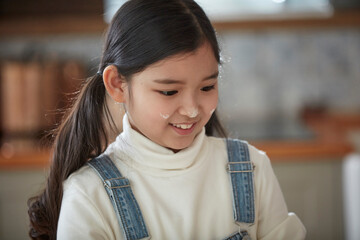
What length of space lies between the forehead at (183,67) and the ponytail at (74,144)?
0.48ft

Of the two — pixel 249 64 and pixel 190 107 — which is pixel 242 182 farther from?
pixel 249 64

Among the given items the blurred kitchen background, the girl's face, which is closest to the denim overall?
the girl's face

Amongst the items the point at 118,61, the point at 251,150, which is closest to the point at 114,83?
the point at 118,61

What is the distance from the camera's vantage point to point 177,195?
863 mm

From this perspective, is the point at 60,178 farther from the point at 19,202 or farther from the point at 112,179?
the point at 19,202

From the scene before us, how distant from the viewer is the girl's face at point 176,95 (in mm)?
774

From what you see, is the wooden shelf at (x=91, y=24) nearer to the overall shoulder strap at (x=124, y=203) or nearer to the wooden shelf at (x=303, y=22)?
the wooden shelf at (x=303, y=22)

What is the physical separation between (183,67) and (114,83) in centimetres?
14

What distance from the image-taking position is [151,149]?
87cm

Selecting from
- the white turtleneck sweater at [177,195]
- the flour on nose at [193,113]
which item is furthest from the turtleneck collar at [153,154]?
the flour on nose at [193,113]

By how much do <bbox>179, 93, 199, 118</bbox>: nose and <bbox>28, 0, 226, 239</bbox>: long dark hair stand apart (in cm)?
8

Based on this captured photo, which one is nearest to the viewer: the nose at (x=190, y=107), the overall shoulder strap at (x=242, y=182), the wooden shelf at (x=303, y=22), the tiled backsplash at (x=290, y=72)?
the nose at (x=190, y=107)

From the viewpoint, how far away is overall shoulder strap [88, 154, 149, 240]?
819mm

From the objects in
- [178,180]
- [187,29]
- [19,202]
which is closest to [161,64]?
[187,29]
